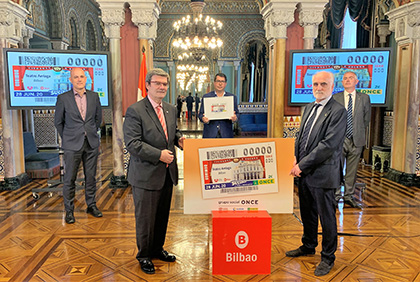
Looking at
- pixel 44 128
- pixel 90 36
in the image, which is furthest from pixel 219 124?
pixel 90 36

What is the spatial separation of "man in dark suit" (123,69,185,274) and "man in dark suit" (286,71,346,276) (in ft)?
3.36

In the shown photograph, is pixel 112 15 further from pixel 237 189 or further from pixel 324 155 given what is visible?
pixel 324 155

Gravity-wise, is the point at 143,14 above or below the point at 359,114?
above

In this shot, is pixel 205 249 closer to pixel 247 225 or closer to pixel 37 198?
pixel 247 225

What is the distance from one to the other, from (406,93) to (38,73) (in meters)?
5.96

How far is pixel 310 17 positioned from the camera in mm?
5492

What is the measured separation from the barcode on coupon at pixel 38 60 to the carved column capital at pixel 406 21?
568 centimetres

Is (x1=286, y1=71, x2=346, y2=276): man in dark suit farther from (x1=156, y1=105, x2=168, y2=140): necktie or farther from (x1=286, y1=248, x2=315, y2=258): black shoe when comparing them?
(x1=156, y1=105, x2=168, y2=140): necktie

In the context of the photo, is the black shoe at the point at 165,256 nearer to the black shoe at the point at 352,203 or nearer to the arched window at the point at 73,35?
the black shoe at the point at 352,203

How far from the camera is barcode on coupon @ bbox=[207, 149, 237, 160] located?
2.55 metres

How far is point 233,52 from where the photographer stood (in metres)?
13.7

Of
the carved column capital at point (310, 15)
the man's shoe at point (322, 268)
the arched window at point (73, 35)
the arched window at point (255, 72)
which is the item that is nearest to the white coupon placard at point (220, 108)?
the man's shoe at point (322, 268)

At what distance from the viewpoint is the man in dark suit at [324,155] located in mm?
2615

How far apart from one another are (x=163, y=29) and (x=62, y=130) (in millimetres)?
10884
